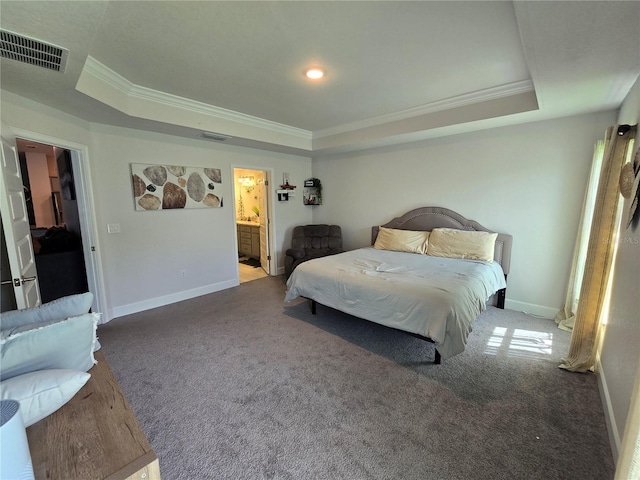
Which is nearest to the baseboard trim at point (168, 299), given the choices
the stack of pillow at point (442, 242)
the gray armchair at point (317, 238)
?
the gray armchair at point (317, 238)

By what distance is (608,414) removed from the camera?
71.6 inches

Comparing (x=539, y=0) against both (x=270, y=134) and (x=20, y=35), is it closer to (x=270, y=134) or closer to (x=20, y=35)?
(x=20, y=35)

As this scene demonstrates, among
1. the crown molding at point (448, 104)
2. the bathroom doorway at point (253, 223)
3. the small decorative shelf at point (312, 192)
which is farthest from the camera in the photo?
the small decorative shelf at point (312, 192)

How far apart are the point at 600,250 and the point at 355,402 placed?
2.36m

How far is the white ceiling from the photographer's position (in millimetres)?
1599

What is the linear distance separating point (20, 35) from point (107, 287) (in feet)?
9.14

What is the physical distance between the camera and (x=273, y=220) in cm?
532

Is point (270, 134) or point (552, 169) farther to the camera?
point (270, 134)

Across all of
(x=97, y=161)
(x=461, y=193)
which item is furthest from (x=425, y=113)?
(x=97, y=161)

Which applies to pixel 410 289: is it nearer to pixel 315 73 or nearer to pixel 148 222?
pixel 315 73

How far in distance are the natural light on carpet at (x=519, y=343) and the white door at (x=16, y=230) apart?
382cm

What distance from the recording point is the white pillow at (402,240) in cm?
414

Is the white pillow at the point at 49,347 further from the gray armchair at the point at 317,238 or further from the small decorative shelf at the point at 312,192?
the small decorative shelf at the point at 312,192

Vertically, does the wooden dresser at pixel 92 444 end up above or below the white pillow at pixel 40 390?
below
